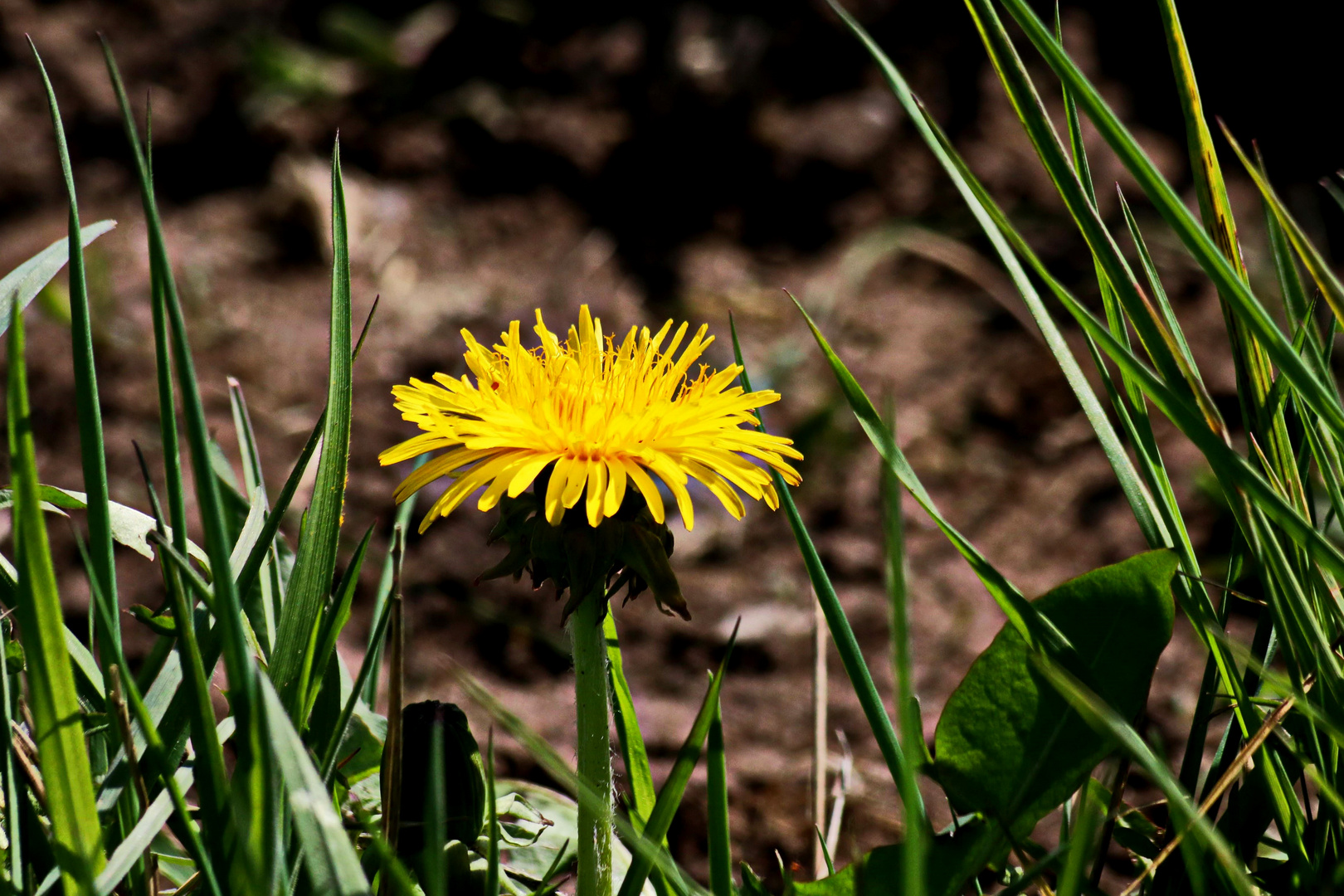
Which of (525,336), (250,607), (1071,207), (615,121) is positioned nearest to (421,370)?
(525,336)

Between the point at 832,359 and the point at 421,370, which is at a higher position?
the point at 421,370

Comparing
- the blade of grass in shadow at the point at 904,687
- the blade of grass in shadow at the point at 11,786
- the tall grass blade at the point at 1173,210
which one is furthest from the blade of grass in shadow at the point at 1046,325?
the blade of grass in shadow at the point at 11,786

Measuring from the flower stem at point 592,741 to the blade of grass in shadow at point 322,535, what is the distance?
0.19 metres

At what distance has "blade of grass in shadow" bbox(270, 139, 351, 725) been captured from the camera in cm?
80

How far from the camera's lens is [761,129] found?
260 centimetres

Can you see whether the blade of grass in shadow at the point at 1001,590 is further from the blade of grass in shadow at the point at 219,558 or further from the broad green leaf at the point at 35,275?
the broad green leaf at the point at 35,275

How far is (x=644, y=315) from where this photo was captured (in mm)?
2299

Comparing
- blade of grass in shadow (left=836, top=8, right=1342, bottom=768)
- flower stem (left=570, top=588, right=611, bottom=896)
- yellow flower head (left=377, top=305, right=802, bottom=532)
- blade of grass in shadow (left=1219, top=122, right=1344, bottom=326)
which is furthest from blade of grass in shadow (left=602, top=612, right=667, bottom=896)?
blade of grass in shadow (left=1219, top=122, right=1344, bottom=326)

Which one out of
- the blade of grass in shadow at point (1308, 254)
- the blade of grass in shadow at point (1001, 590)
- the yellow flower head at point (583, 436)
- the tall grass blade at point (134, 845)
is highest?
the blade of grass in shadow at point (1308, 254)

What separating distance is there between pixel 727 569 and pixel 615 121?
1.26 metres

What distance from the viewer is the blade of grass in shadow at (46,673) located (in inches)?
25.8

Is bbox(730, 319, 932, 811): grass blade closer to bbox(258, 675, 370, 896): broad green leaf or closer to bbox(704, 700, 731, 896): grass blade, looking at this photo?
bbox(704, 700, 731, 896): grass blade

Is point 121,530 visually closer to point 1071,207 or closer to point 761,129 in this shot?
point 1071,207

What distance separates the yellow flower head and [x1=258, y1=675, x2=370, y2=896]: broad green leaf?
0.21m
